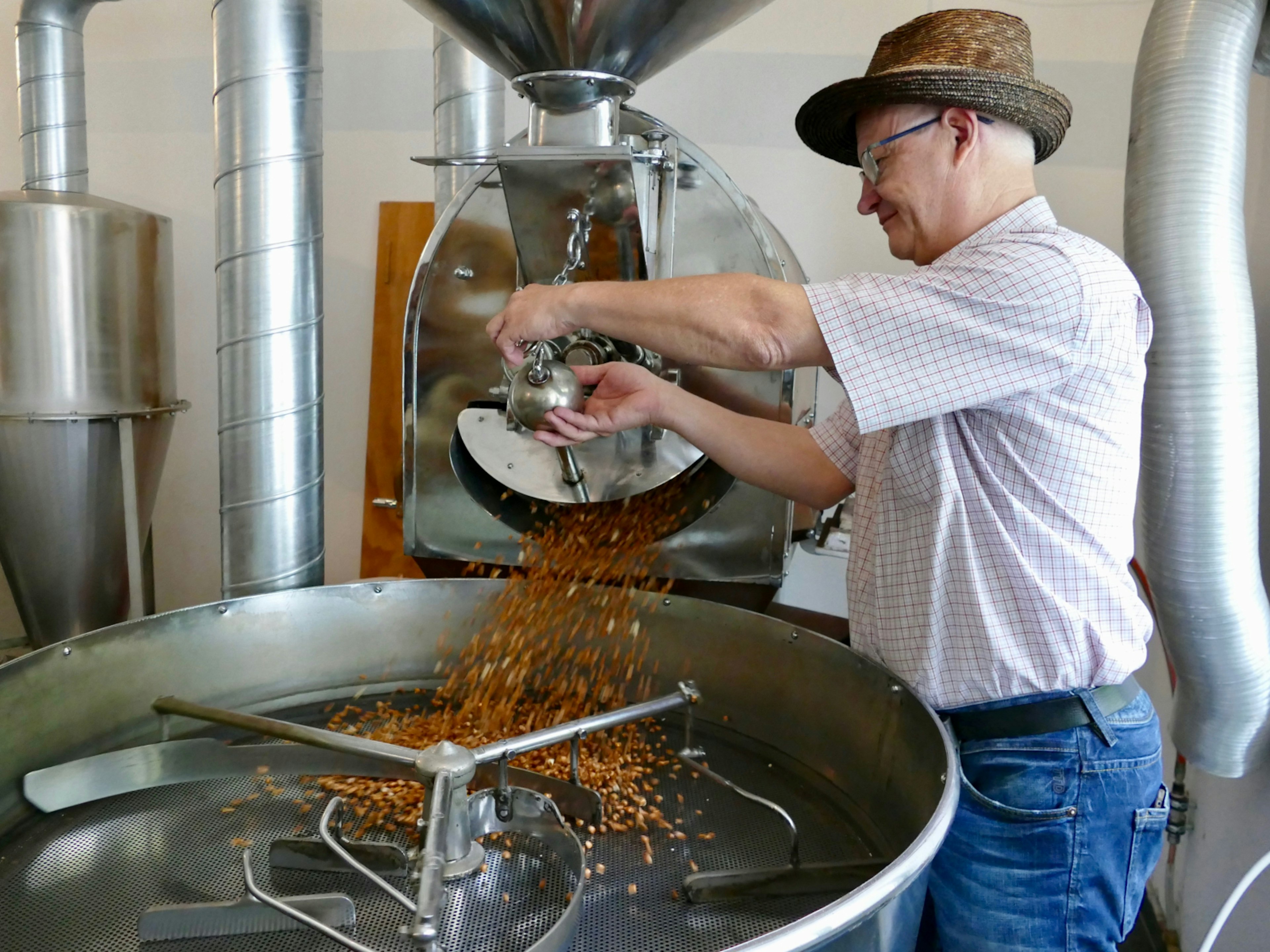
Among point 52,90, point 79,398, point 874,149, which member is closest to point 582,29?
point 874,149

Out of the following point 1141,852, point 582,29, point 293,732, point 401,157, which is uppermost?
point 401,157

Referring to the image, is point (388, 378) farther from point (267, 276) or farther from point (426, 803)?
point (426, 803)

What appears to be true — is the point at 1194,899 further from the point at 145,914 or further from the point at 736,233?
the point at 145,914

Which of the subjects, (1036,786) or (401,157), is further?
(401,157)

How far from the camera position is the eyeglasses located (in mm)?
1083

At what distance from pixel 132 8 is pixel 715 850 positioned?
2.91 meters

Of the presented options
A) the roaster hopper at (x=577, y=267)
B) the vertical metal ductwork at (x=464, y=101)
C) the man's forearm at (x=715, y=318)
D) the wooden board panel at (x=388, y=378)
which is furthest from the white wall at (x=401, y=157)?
the man's forearm at (x=715, y=318)

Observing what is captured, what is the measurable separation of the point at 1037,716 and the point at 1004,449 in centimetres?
28

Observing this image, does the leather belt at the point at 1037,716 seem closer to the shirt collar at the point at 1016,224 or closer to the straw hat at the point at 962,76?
the shirt collar at the point at 1016,224

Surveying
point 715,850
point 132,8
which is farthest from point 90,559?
point 715,850

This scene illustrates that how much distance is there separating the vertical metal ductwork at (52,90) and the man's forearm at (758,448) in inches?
77.3

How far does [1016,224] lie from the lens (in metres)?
1.05

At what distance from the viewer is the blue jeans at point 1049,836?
1.02m

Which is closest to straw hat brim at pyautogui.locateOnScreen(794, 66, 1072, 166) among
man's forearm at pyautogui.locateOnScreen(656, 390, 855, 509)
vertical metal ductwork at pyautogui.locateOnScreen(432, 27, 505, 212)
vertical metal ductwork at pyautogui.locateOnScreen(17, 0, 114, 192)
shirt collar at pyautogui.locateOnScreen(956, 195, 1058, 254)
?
shirt collar at pyautogui.locateOnScreen(956, 195, 1058, 254)
